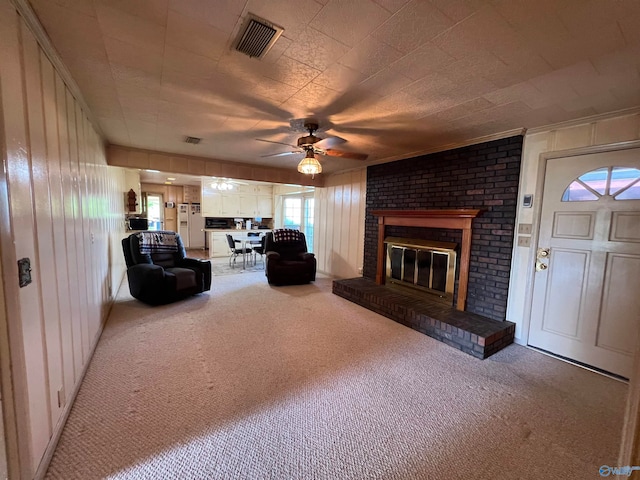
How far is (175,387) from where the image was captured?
2043mm

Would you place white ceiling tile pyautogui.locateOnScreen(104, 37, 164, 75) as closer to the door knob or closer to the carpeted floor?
the door knob

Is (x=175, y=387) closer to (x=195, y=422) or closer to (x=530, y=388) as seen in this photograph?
(x=195, y=422)

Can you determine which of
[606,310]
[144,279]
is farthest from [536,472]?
[144,279]

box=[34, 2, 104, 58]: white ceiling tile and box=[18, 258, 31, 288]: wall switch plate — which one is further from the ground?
box=[34, 2, 104, 58]: white ceiling tile

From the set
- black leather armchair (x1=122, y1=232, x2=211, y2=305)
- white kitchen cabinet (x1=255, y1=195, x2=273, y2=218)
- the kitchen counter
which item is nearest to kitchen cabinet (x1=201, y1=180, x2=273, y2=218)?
white kitchen cabinet (x1=255, y1=195, x2=273, y2=218)

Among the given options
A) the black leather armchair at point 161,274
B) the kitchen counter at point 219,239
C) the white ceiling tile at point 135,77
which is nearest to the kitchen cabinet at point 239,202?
the kitchen counter at point 219,239

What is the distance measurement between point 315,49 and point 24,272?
6.25 ft

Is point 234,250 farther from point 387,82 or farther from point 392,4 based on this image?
point 392,4

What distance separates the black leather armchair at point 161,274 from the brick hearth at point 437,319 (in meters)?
2.43

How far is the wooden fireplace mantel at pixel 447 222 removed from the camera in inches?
129

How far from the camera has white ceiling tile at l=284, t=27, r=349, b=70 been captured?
1.48m

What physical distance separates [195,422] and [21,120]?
192cm

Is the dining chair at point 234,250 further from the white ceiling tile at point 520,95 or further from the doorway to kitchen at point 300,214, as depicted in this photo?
the white ceiling tile at point 520,95

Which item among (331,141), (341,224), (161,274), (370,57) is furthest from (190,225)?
(370,57)
